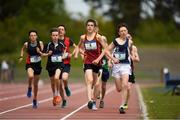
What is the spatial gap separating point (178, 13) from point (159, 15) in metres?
2.22

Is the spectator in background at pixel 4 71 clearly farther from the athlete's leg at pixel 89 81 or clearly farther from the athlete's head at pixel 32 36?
the athlete's leg at pixel 89 81

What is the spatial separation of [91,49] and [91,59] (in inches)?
10.7

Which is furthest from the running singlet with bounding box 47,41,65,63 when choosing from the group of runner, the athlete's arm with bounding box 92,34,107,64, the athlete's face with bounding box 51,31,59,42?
the athlete's arm with bounding box 92,34,107,64

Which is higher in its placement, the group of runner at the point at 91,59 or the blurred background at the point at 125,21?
the blurred background at the point at 125,21

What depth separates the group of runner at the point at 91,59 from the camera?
18.8m

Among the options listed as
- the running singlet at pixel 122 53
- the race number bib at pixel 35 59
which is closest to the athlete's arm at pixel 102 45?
the running singlet at pixel 122 53

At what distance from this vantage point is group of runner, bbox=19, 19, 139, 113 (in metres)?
18.8

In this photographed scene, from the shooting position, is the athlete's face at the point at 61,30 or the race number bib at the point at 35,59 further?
the race number bib at the point at 35,59

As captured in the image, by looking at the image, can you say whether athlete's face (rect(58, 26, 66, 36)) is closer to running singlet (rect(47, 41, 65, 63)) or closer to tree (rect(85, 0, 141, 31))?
running singlet (rect(47, 41, 65, 63))

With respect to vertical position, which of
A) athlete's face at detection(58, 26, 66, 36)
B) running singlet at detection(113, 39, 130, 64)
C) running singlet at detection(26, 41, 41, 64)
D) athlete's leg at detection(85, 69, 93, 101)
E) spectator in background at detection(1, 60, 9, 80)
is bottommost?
athlete's leg at detection(85, 69, 93, 101)

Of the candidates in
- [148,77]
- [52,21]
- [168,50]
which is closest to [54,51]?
[148,77]

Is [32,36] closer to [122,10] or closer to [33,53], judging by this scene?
[33,53]

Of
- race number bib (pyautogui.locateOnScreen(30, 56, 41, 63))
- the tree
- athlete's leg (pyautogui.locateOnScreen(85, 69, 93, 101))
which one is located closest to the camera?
athlete's leg (pyautogui.locateOnScreen(85, 69, 93, 101))

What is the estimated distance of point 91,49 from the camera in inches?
774
